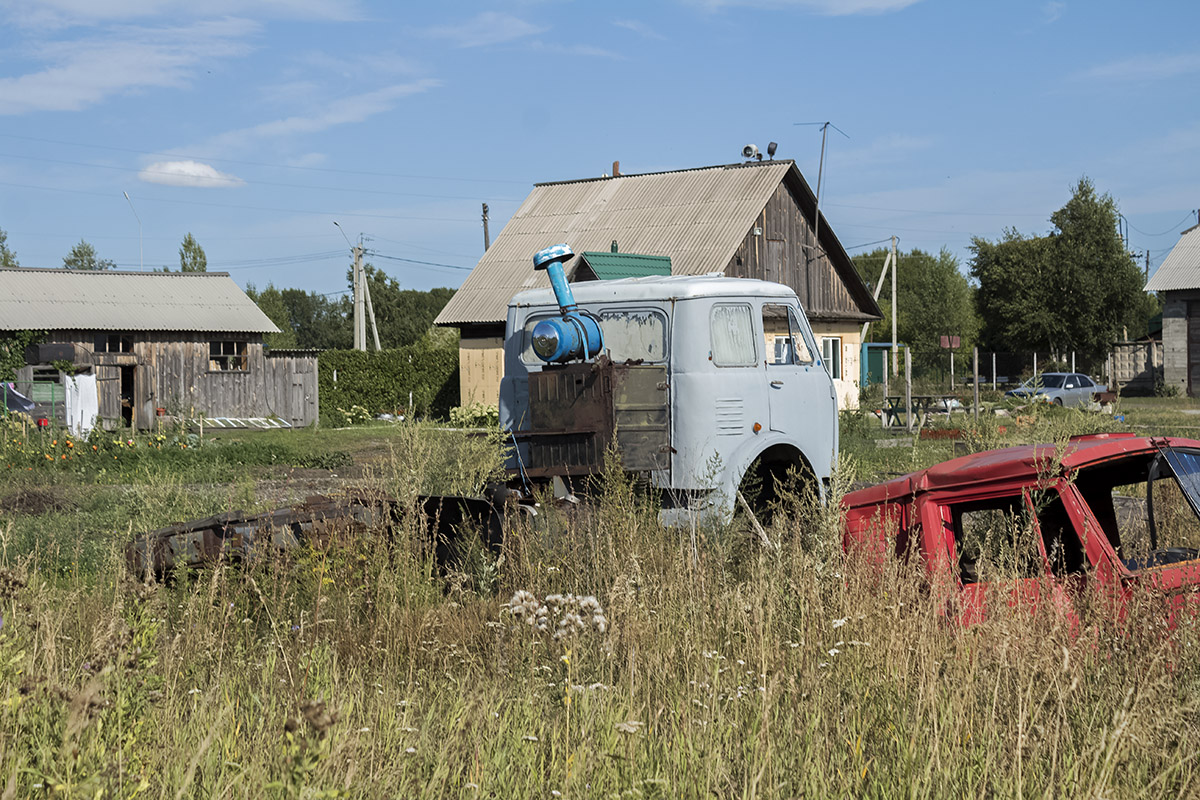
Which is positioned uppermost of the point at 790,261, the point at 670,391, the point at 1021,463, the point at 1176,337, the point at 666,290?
the point at 790,261

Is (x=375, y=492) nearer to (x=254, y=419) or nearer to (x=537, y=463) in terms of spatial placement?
(x=537, y=463)

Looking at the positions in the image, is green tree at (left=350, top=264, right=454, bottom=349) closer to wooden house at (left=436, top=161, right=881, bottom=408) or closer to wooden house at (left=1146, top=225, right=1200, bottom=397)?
wooden house at (left=436, top=161, right=881, bottom=408)

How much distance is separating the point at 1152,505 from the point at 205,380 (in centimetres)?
3125

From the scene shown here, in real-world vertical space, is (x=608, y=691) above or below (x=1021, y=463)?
below

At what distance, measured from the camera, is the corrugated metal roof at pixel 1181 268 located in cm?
4247

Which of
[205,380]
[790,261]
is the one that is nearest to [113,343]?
[205,380]

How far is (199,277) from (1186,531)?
35.8 meters

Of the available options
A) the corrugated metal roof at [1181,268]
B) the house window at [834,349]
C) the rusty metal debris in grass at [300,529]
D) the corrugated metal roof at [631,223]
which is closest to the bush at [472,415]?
the corrugated metal roof at [631,223]

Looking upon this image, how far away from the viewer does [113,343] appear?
33.4m

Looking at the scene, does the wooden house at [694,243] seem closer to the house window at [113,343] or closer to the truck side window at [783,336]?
the house window at [113,343]

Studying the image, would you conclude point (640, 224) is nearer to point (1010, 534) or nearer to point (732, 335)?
point (732, 335)

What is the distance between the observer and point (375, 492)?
610 cm

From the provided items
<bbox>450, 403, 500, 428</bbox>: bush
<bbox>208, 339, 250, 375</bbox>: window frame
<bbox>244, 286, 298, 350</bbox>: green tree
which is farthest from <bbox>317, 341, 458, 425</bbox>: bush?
<bbox>244, 286, 298, 350</bbox>: green tree

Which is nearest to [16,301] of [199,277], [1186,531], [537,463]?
[199,277]
